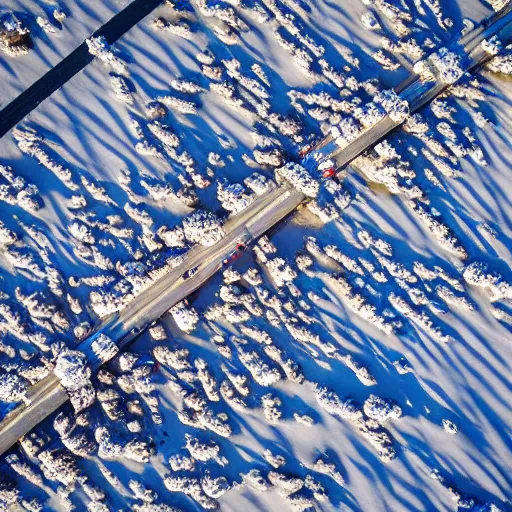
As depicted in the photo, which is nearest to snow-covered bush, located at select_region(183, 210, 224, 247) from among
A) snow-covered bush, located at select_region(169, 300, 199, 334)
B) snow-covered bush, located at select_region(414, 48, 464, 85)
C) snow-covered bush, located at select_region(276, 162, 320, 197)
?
snow-covered bush, located at select_region(169, 300, 199, 334)

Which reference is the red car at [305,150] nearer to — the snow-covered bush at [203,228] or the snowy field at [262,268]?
the snowy field at [262,268]

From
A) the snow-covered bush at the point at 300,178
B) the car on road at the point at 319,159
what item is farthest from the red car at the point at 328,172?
the snow-covered bush at the point at 300,178

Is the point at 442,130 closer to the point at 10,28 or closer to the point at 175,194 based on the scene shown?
the point at 175,194

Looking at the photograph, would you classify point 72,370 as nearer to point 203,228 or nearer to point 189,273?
point 189,273

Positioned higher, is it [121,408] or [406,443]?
[121,408]

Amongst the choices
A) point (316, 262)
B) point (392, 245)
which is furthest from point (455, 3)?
point (316, 262)

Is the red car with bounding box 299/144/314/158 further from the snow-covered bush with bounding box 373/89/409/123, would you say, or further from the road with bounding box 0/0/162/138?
the road with bounding box 0/0/162/138

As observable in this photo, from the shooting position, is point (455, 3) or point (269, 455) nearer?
point (269, 455)
